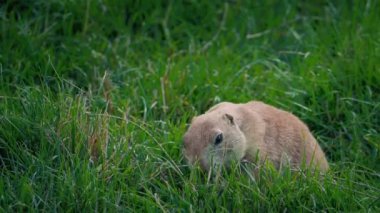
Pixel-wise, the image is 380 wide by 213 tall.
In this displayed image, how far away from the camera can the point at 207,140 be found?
194 inches

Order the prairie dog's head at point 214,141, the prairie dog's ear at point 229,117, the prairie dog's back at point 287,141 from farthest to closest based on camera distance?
the prairie dog's back at point 287,141, the prairie dog's ear at point 229,117, the prairie dog's head at point 214,141

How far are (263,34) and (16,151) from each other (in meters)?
2.82

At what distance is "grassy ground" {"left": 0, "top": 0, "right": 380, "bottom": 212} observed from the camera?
474 centimetres

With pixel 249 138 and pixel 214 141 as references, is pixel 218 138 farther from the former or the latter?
pixel 249 138

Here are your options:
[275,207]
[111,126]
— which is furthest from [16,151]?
[275,207]

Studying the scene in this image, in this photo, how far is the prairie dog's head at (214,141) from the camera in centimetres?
490

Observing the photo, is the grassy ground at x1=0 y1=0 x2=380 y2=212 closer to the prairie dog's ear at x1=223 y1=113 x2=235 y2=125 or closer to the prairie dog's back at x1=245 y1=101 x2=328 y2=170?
the prairie dog's back at x1=245 y1=101 x2=328 y2=170

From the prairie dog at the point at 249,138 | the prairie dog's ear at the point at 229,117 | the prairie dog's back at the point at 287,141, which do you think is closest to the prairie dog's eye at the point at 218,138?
the prairie dog at the point at 249,138

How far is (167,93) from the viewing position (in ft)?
19.9

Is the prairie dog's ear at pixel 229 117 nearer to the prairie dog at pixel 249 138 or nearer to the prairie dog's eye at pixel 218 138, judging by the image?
the prairie dog at pixel 249 138

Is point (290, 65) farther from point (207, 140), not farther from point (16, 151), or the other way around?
point (16, 151)

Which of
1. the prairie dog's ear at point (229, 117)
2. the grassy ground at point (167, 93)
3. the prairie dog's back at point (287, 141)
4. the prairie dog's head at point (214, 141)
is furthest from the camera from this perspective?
the prairie dog's back at point (287, 141)

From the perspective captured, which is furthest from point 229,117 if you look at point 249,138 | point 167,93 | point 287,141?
point 167,93

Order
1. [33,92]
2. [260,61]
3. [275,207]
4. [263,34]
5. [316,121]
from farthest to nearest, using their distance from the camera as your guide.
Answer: [263,34], [260,61], [316,121], [33,92], [275,207]
